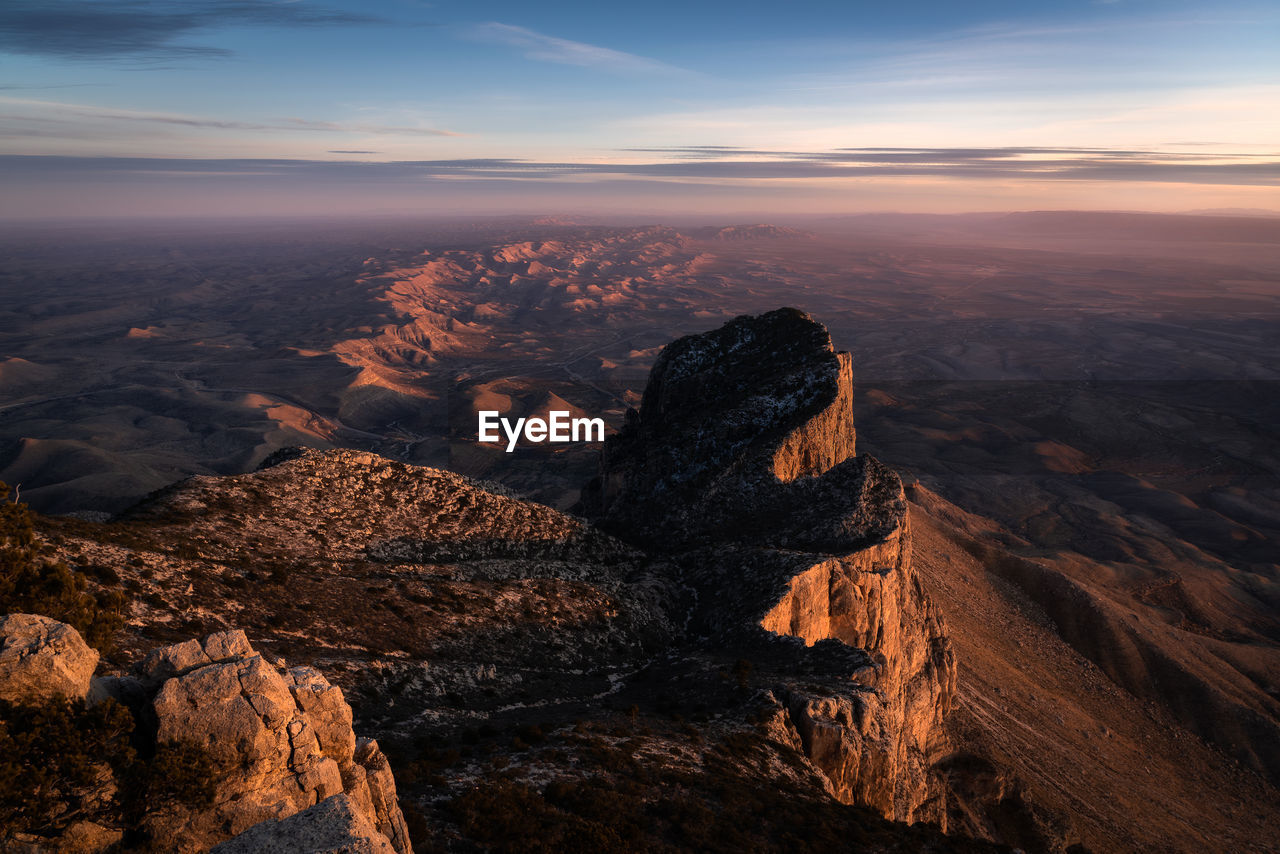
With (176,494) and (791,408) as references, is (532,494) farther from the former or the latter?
(176,494)

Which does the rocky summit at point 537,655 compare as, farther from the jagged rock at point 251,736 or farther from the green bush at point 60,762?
the green bush at point 60,762

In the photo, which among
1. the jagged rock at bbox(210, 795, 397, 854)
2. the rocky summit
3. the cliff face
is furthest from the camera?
the cliff face

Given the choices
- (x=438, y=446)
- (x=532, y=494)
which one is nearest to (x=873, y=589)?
(x=532, y=494)

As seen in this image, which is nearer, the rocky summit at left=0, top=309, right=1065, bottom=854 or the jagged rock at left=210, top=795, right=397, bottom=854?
the jagged rock at left=210, top=795, right=397, bottom=854

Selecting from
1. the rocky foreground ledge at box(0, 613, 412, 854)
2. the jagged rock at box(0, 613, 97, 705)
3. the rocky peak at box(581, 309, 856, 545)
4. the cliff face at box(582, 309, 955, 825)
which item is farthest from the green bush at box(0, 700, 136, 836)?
the rocky peak at box(581, 309, 856, 545)

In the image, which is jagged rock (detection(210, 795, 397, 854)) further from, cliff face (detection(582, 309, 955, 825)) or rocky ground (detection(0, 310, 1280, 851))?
cliff face (detection(582, 309, 955, 825))

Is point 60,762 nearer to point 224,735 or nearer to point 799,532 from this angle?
point 224,735
